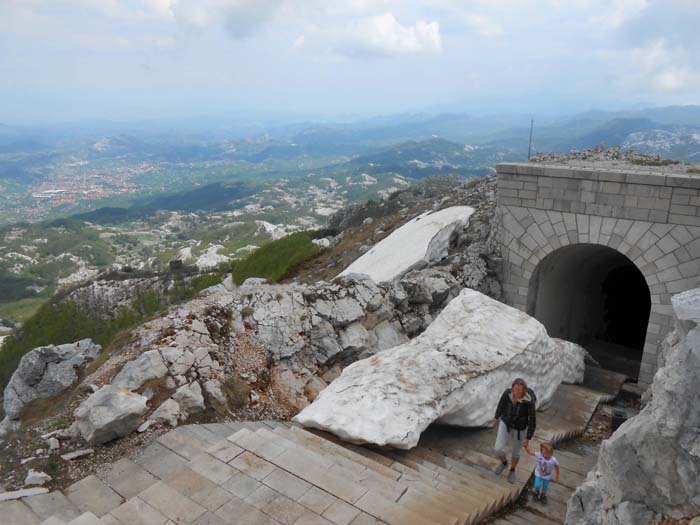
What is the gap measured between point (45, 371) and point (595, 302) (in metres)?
20.2

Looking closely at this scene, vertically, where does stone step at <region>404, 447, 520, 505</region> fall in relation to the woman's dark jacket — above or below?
below

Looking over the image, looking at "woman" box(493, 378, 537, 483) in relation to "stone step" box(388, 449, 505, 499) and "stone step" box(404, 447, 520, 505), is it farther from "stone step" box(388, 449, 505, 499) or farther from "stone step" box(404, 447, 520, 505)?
"stone step" box(388, 449, 505, 499)

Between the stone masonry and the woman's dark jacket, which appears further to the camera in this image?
the stone masonry

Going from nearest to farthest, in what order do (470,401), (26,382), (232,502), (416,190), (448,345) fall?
1. (232,502)
2. (470,401)
3. (448,345)
4. (26,382)
5. (416,190)

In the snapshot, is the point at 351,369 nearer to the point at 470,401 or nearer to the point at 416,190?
the point at 470,401

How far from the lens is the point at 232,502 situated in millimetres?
5727

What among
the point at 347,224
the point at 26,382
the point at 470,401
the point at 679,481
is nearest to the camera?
the point at 679,481

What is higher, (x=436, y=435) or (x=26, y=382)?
(x=436, y=435)

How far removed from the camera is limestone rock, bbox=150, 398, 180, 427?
28.4 ft

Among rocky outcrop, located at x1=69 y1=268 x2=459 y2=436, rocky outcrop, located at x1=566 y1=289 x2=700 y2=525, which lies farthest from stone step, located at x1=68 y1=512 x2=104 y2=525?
rocky outcrop, located at x1=566 y1=289 x2=700 y2=525

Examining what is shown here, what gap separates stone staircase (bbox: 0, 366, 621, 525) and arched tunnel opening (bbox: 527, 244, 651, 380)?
24.3ft

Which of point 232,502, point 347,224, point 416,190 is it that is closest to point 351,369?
point 232,502

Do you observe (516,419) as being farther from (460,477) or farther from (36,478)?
(36,478)

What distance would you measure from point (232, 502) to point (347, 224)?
40.3 meters
